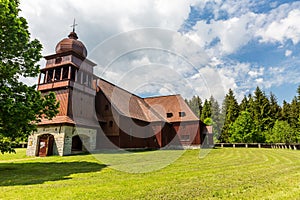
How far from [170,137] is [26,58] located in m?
24.2

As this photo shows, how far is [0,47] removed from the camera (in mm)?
9633

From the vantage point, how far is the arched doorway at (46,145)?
18016 mm

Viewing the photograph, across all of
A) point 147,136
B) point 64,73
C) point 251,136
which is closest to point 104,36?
point 64,73

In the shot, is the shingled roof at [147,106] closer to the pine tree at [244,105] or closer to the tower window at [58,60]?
the tower window at [58,60]

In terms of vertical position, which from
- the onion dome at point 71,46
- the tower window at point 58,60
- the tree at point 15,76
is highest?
the onion dome at point 71,46

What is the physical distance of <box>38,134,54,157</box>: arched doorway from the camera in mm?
18016

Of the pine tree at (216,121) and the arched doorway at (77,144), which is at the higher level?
the pine tree at (216,121)

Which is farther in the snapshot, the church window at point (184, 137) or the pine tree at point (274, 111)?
the pine tree at point (274, 111)

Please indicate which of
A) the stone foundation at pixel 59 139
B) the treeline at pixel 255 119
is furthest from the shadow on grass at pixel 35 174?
the treeline at pixel 255 119

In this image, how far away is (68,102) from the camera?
20094 millimetres

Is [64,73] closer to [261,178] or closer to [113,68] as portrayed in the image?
[113,68]

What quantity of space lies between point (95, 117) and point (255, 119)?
35.1m

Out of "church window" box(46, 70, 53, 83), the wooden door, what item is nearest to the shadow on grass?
the wooden door

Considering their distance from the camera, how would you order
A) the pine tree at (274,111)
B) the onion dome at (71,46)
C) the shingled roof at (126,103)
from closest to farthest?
the onion dome at (71,46) < the shingled roof at (126,103) < the pine tree at (274,111)
